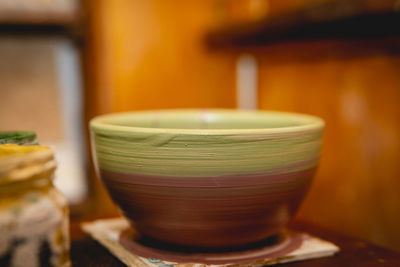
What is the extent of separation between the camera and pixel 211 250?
508 mm

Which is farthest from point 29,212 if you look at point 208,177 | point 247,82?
point 247,82

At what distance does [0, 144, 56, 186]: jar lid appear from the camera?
373 millimetres

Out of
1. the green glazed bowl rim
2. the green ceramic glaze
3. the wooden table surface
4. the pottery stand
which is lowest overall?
the wooden table surface

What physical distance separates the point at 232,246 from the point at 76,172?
108cm

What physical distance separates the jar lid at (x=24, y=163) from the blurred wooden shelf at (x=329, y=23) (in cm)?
58

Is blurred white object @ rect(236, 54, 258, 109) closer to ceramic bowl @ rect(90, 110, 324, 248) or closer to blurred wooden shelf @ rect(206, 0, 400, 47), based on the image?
blurred wooden shelf @ rect(206, 0, 400, 47)

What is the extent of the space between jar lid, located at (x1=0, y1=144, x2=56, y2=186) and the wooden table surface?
0.48ft

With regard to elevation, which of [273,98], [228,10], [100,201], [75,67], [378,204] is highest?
[228,10]

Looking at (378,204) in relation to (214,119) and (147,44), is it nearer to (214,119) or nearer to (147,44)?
(214,119)

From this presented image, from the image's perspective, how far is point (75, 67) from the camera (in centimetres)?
151

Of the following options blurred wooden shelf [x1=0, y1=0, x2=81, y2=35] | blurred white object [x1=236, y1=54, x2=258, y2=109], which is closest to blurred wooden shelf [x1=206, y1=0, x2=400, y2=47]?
blurred white object [x1=236, y1=54, x2=258, y2=109]

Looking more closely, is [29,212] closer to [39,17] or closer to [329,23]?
[329,23]

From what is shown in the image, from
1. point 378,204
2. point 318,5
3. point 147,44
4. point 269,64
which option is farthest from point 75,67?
point 378,204

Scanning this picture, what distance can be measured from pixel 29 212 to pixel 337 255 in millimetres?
334
